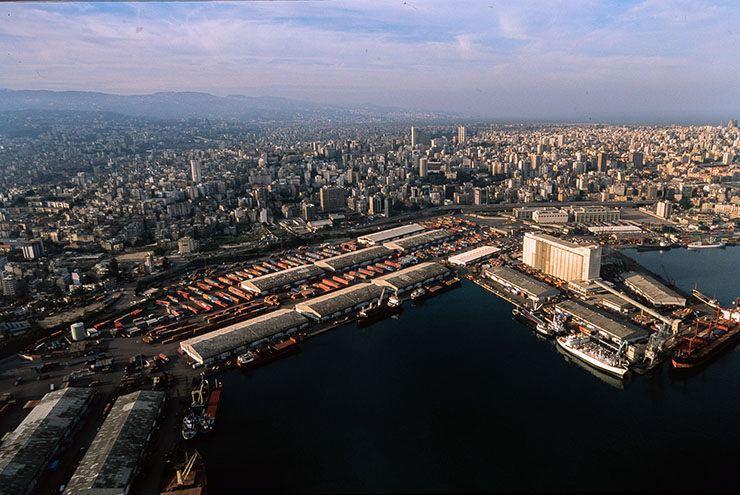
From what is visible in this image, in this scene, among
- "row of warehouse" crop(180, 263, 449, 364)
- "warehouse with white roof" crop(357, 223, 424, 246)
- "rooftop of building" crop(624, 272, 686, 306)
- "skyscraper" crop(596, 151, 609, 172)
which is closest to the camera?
"row of warehouse" crop(180, 263, 449, 364)

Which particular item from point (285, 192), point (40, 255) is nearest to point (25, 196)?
point (40, 255)

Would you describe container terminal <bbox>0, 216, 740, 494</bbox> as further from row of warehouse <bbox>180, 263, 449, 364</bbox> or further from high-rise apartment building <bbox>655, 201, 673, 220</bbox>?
high-rise apartment building <bbox>655, 201, 673, 220</bbox>

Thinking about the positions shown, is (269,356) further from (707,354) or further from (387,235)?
(387,235)

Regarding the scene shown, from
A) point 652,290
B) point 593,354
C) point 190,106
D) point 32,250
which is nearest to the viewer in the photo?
point 593,354

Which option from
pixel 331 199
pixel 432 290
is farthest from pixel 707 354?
pixel 331 199

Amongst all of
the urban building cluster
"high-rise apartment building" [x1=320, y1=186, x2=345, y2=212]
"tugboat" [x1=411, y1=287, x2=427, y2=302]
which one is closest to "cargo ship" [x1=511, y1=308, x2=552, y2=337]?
"tugboat" [x1=411, y1=287, x2=427, y2=302]
